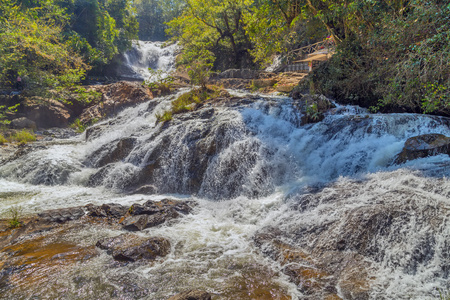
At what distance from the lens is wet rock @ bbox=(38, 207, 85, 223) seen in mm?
5012

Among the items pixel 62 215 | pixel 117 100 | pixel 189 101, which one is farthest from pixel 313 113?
pixel 117 100

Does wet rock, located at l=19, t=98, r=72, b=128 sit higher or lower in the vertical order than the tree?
lower

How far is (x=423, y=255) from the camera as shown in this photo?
3.11 meters

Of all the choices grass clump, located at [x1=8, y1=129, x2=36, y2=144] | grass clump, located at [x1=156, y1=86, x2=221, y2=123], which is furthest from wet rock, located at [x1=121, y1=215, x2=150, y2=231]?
grass clump, located at [x1=8, y1=129, x2=36, y2=144]

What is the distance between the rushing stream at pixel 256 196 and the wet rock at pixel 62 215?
29.1 inches

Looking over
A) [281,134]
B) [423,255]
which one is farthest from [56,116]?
[423,255]

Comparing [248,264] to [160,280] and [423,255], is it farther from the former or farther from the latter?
[423,255]

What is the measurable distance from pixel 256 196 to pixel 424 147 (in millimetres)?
3694

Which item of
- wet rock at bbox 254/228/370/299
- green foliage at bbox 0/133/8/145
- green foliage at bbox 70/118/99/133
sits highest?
green foliage at bbox 70/118/99/133

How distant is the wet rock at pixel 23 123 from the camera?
12.5 meters

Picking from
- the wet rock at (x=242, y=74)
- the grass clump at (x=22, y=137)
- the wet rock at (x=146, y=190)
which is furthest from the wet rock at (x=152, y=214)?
the wet rock at (x=242, y=74)

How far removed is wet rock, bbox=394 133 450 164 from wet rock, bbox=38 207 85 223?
6935 millimetres

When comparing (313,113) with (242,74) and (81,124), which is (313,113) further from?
(81,124)

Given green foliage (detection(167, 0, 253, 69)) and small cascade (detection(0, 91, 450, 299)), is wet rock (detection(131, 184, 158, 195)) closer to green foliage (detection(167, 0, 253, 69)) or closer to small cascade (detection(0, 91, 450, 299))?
small cascade (detection(0, 91, 450, 299))
